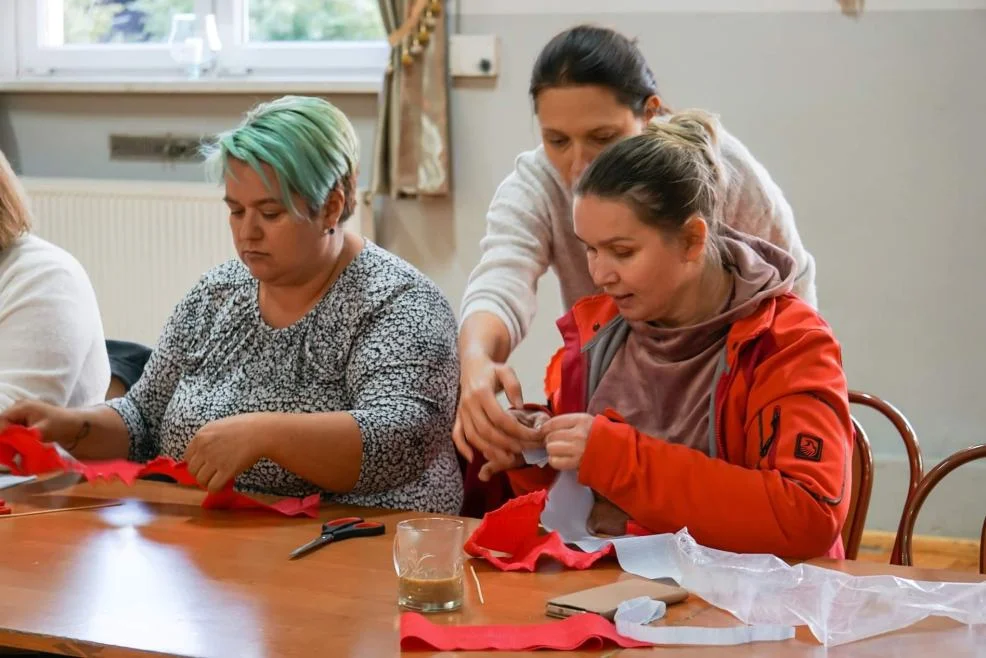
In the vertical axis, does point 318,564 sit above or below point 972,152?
below

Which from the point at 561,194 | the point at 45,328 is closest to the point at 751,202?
the point at 561,194

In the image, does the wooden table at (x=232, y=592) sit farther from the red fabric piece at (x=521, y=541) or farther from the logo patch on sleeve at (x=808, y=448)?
the logo patch on sleeve at (x=808, y=448)

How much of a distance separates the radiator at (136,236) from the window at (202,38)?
1.65 ft

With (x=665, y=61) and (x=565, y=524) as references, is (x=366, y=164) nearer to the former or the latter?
(x=665, y=61)

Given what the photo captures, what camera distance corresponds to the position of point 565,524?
5.88ft

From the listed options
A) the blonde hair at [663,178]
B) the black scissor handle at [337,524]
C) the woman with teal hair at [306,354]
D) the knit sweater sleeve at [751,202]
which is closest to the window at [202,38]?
the woman with teal hair at [306,354]

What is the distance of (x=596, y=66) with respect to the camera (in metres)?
2.11

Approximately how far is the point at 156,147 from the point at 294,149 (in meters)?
2.67

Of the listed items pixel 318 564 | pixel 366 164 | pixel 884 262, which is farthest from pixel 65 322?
pixel 884 262

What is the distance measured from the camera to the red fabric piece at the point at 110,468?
1.93m

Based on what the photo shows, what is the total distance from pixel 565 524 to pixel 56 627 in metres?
0.72

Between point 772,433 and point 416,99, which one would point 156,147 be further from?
point 772,433

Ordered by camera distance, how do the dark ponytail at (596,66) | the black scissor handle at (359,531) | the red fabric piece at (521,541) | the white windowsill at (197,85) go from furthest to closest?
the white windowsill at (197,85) → the dark ponytail at (596,66) → the black scissor handle at (359,531) → the red fabric piece at (521,541)

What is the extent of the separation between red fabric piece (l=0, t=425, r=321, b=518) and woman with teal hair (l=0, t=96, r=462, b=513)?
0.14 ft
